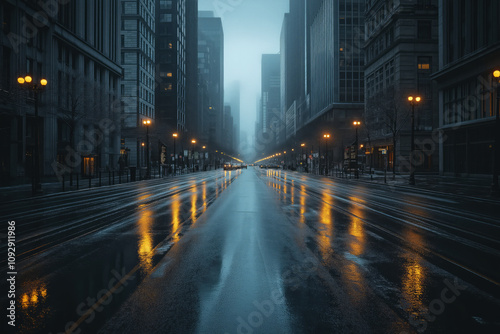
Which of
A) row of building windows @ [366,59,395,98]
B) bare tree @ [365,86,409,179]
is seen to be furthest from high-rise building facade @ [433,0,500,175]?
row of building windows @ [366,59,395,98]

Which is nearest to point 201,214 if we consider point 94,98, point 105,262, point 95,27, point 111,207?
point 111,207

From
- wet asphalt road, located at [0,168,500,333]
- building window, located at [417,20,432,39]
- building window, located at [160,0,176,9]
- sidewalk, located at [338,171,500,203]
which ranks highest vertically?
building window, located at [160,0,176,9]

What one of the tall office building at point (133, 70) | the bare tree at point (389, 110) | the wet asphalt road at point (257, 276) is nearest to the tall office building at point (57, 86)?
the tall office building at point (133, 70)

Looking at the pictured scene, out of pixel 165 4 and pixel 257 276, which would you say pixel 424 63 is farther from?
pixel 165 4

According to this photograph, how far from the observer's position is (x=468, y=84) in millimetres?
39156

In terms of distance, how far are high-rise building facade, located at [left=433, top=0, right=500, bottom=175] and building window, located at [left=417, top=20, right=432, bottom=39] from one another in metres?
10.8

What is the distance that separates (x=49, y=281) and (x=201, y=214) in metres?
7.33

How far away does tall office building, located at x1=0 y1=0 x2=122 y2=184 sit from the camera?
107 ft

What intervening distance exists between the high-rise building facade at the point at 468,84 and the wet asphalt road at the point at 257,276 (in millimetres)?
31849

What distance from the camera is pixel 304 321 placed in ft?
13.5

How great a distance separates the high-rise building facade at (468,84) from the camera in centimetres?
3488

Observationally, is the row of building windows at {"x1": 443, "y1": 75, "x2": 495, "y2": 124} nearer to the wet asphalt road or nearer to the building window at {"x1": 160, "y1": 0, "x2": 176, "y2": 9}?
the wet asphalt road

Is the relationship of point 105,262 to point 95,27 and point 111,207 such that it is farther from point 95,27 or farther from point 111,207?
point 95,27

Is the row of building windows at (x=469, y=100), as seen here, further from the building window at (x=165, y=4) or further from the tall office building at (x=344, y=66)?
the building window at (x=165, y=4)
